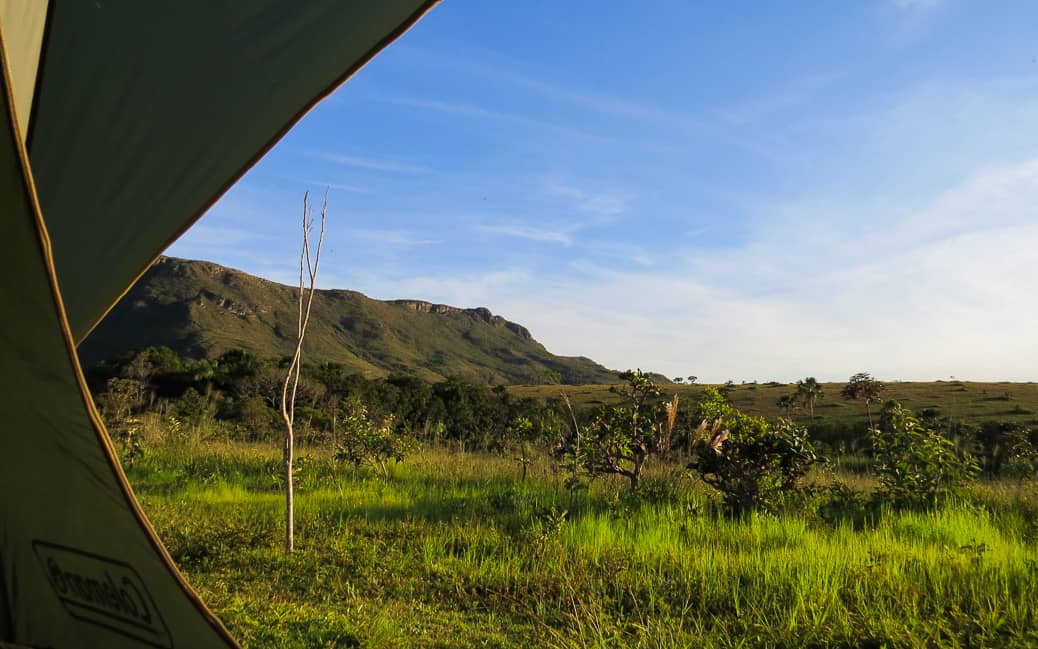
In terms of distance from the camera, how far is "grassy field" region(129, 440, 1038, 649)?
322 centimetres

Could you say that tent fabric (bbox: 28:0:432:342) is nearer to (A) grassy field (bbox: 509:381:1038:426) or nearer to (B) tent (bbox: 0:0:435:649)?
(B) tent (bbox: 0:0:435:649)

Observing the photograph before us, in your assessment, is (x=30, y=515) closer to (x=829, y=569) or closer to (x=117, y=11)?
(x=117, y=11)

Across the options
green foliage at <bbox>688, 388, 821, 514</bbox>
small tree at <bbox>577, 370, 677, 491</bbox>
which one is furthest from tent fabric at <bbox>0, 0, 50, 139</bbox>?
green foliage at <bbox>688, 388, 821, 514</bbox>

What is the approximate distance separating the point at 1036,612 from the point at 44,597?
168 inches

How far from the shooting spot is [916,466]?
6.18m

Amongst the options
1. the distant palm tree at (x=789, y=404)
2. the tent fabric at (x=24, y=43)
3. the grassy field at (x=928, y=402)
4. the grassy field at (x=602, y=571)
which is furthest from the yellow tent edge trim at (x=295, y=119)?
the distant palm tree at (x=789, y=404)

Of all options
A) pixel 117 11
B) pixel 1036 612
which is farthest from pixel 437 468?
pixel 117 11

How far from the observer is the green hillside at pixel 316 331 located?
89.9 meters

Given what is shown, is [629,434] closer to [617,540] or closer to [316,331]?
[617,540]

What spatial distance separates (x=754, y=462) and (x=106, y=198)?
5.35 m

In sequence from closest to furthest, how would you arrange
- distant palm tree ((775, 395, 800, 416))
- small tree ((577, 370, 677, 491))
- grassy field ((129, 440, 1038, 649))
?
1. grassy field ((129, 440, 1038, 649))
2. small tree ((577, 370, 677, 491))
3. distant palm tree ((775, 395, 800, 416))

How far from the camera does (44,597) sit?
2.01m

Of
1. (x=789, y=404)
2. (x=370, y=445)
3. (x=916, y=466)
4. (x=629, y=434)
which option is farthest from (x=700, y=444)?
(x=789, y=404)

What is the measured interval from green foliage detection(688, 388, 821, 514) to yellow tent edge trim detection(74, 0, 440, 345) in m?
4.49
